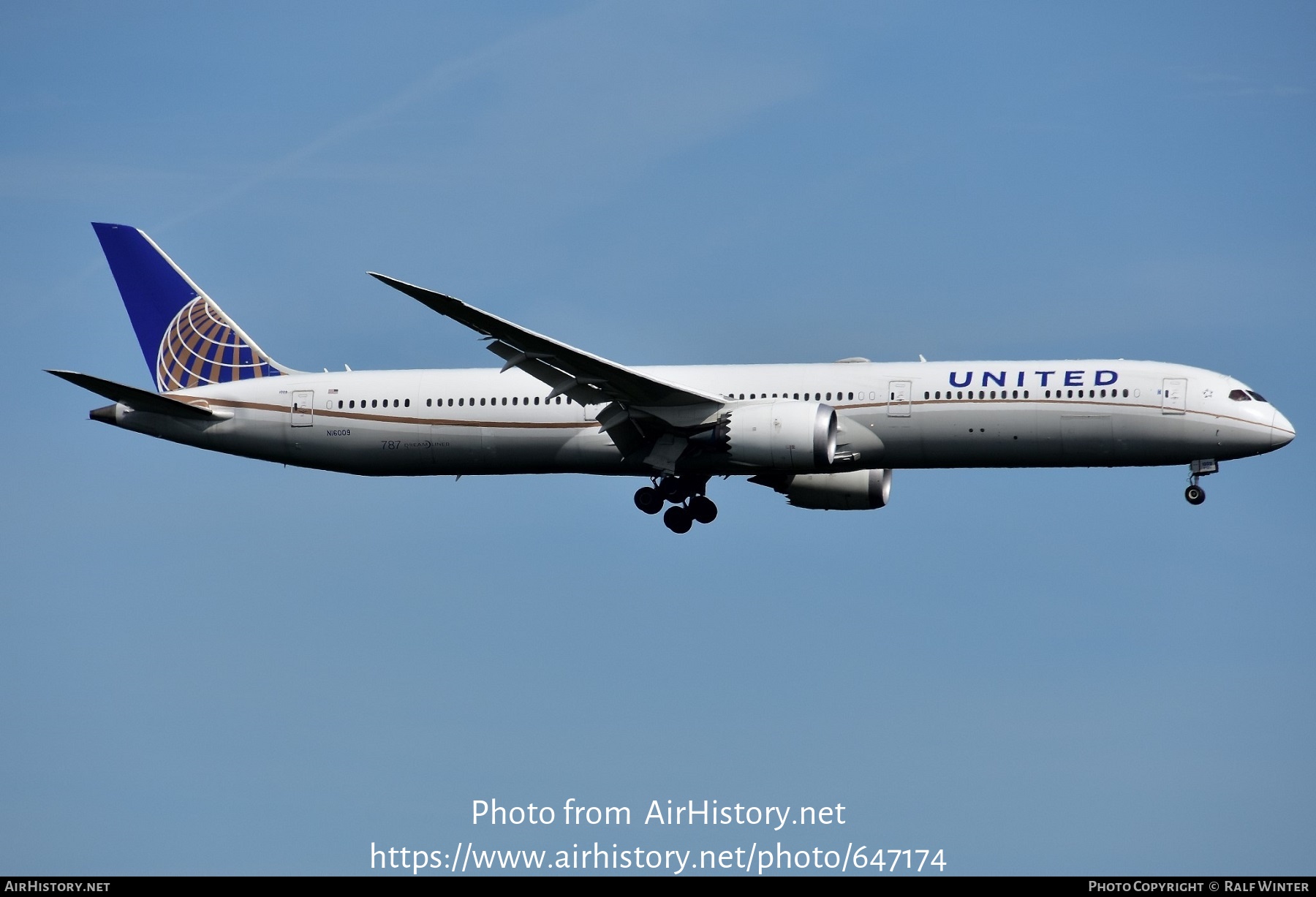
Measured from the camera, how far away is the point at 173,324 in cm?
5012

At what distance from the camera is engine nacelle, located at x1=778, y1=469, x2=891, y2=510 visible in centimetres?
4803

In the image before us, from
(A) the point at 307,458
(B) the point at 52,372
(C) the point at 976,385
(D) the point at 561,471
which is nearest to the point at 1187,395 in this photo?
(C) the point at 976,385

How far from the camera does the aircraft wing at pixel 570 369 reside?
39750 millimetres

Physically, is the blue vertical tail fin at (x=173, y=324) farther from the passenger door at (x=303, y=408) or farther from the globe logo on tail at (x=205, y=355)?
the passenger door at (x=303, y=408)

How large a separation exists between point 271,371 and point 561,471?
30.6 feet

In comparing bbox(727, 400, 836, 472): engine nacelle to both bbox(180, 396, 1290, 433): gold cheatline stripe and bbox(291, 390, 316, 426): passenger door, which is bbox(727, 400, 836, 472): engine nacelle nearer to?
bbox(180, 396, 1290, 433): gold cheatline stripe

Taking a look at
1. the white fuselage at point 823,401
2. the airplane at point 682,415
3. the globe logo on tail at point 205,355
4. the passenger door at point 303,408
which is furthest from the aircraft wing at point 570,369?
the globe logo on tail at point 205,355

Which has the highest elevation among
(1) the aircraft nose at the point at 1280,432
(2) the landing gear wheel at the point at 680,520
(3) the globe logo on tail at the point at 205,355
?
(3) the globe logo on tail at the point at 205,355

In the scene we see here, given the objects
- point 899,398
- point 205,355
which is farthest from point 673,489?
point 205,355

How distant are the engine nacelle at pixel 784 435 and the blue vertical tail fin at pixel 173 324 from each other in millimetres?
14157

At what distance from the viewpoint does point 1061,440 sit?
4206 cm

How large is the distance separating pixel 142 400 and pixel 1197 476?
89.3 ft

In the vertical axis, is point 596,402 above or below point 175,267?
below
